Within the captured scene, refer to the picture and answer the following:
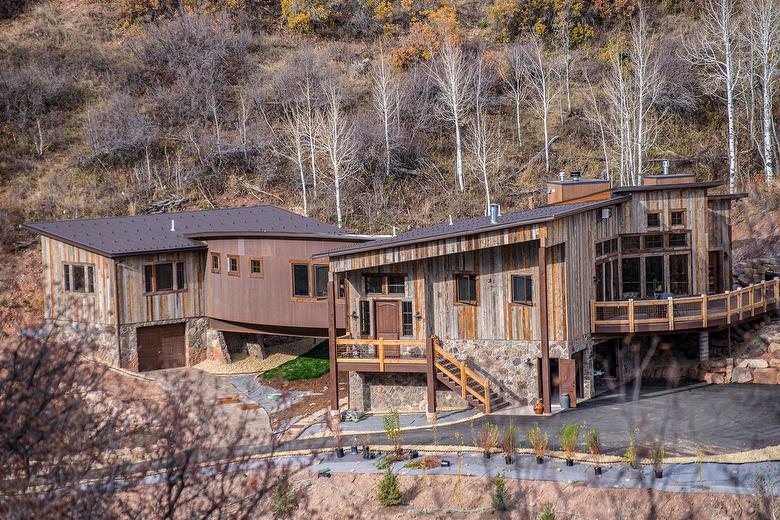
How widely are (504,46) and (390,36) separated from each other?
7.97m

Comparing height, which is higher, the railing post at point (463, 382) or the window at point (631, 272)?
A: the window at point (631, 272)

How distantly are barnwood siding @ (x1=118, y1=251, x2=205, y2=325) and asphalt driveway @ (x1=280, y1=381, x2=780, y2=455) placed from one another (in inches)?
366

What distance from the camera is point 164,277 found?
104ft

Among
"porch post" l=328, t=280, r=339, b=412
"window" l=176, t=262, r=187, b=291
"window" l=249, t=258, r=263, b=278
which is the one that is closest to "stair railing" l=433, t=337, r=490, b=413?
"porch post" l=328, t=280, r=339, b=412

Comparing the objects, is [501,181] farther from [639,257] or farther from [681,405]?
[681,405]

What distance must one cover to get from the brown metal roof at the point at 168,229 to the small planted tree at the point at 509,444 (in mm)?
9430

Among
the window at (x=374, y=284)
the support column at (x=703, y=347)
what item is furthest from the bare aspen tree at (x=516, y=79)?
the window at (x=374, y=284)

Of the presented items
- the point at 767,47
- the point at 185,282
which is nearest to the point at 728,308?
the point at 185,282

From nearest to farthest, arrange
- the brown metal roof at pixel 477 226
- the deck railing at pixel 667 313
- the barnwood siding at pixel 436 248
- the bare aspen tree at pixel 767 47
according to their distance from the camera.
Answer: the brown metal roof at pixel 477 226 < the barnwood siding at pixel 436 248 < the deck railing at pixel 667 313 < the bare aspen tree at pixel 767 47

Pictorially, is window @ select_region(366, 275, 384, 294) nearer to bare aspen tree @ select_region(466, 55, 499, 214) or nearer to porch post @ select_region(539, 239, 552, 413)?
porch post @ select_region(539, 239, 552, 413)

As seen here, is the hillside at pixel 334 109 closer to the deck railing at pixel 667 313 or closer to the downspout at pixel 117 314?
the downspout at pixel 117 314

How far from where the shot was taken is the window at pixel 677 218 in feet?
97.5

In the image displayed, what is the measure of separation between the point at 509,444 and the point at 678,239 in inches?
444

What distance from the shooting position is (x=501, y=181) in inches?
1893
